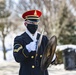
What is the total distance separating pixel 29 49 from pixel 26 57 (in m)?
0.11

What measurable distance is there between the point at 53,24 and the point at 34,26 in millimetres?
15511

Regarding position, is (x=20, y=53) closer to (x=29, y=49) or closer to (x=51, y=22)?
(x=29, y=49)

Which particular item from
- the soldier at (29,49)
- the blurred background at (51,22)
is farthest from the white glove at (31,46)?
the blurred background at (51,22)

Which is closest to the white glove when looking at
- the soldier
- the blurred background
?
the soldier

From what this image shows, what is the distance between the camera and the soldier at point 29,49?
363 centimetres

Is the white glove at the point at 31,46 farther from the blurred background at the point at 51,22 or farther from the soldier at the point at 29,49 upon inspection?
the blurred background at the point at 51,22

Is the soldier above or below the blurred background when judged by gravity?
below

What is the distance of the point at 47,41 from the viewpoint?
391cm

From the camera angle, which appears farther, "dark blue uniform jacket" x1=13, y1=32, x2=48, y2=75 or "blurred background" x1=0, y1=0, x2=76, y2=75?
"blurred background" x1=0, y1=0, x2=76, y2=75

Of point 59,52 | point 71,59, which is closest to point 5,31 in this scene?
point 59,52

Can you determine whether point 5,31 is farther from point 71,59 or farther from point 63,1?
point 71,59

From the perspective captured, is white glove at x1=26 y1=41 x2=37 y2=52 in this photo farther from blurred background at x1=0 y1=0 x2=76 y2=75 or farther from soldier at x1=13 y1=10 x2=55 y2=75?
blurred background at x1=0 y1=0 x2=76 y2=75

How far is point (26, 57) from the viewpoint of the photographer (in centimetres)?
367

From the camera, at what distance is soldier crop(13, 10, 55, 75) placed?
363 cm
